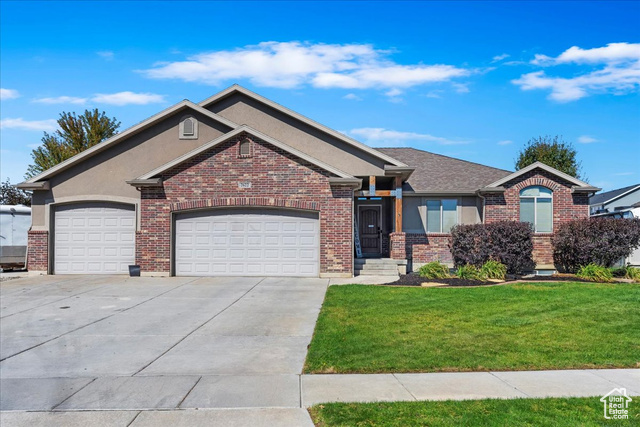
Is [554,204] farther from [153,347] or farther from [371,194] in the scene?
[153,347]

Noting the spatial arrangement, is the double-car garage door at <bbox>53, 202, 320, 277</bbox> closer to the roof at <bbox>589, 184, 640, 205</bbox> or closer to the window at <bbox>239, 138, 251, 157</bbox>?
the window at <bbox>239, 138, 251, 157</bbox>

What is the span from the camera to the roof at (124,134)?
18734 mm

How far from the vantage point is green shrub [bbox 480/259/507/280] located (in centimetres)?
1688

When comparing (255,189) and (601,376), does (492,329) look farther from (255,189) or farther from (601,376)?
(255,189)

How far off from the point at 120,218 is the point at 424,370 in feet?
48.9

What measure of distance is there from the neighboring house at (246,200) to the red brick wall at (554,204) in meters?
0.04

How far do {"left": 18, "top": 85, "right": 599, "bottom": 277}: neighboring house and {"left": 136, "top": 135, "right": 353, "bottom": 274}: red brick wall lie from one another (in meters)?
0.04

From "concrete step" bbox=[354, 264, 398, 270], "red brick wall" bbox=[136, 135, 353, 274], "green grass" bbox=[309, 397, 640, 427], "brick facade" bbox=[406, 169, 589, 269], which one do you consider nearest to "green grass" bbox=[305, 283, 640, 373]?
"green grass" bbox=[309, 397, 640, 427]

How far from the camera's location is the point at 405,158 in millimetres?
24656

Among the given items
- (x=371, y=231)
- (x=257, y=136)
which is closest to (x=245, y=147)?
(x=257, y=136)

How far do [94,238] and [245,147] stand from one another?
679 centimetres

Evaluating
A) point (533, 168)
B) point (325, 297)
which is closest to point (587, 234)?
point (533, 168)

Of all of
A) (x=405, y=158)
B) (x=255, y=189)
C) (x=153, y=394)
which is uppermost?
(x=405, y=158)

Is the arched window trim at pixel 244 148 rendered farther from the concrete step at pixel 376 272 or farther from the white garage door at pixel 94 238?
the concrete step at pixel 376 272
